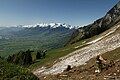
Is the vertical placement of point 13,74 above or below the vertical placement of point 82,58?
above

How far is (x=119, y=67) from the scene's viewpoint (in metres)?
27.2

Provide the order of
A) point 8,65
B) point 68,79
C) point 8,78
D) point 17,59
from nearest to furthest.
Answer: point 8,78
point 8,65
point 68,79
point 17,59

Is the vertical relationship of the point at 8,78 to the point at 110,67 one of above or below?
above

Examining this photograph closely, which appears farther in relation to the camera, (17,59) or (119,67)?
(17,59)

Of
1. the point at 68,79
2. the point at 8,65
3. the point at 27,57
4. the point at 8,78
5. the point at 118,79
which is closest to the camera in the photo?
the point at 8,78

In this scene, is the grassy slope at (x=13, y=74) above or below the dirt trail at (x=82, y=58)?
above

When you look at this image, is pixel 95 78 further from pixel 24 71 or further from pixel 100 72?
pixel 24 71

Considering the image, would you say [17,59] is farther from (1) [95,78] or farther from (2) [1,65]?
(2) [1,65]

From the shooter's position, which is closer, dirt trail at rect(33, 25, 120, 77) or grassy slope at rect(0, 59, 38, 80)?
grassy slope at rect(0, 59, 38, 80)

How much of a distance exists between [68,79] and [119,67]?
231 inches

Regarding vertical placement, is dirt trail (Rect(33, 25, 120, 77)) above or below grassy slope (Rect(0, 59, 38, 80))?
below

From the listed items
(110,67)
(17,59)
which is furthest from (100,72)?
(17,59)

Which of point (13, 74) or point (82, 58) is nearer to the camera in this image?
point (13, 74)

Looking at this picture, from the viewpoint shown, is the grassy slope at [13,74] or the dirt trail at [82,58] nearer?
the grassy slope at [13,74]
